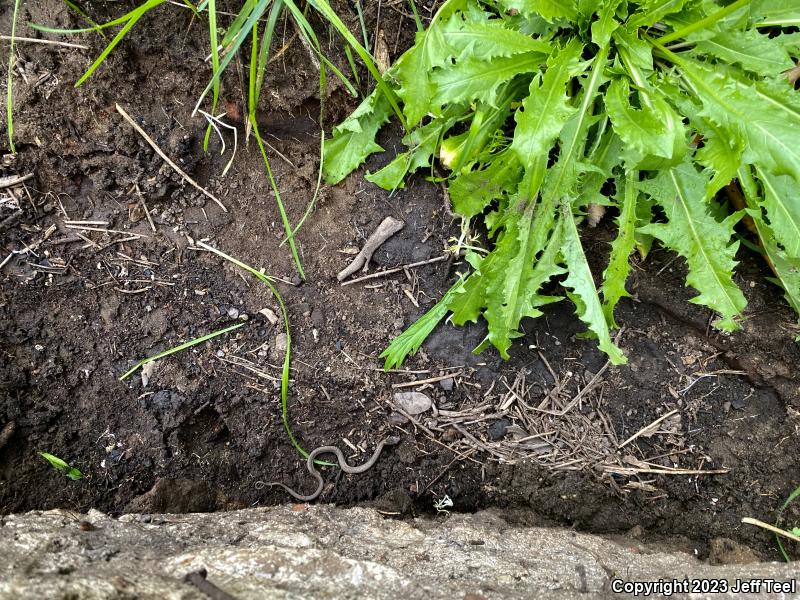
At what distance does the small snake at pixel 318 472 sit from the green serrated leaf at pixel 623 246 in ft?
3.72

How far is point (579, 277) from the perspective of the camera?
234 cm

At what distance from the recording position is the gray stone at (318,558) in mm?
1289

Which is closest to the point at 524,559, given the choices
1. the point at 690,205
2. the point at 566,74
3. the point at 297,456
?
the point at 297,456

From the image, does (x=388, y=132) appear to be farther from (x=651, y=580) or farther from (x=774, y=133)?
(x=651, y=580)

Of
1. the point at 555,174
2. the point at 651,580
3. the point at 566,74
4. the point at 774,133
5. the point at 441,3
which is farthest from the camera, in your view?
the point at 441,3

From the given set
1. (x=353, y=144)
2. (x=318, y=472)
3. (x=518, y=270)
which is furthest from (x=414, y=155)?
(x=318, y=472)

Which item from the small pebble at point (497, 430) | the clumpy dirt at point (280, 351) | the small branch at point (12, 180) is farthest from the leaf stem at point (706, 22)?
the small branch at point (12, 180)

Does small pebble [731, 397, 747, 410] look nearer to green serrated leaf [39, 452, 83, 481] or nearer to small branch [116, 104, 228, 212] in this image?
small branch [116, 104, 228, 212]

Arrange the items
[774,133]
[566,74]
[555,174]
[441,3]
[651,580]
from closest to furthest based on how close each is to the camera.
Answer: [651,580] < [774,133] < [566,74] < [555,174] < [441,3]

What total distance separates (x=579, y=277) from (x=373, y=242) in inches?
35.8

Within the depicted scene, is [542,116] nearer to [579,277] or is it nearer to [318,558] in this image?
[579,277]

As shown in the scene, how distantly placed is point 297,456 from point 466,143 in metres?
1.53

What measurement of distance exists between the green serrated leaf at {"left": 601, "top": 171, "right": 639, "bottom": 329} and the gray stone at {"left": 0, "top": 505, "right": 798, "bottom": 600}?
991 millimetres

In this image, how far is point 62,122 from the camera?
91.6 inches
